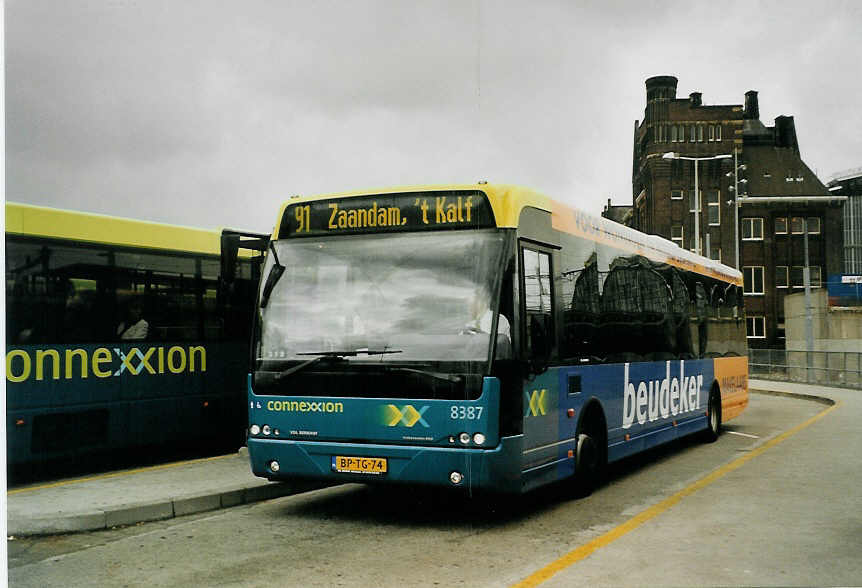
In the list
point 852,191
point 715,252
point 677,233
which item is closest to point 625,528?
point 852,191

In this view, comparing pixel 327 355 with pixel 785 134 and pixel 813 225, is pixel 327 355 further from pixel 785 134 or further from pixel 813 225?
pixel 785 134

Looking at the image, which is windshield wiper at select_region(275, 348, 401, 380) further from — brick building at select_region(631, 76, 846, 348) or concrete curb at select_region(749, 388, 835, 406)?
brick building at select_region(631, 76, 846, 348)

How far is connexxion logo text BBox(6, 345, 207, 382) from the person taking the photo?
10.8 metres

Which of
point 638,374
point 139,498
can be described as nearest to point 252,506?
point 139,498

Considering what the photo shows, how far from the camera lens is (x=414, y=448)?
8469 mm

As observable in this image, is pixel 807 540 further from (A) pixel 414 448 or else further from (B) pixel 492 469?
(A) pixel 414 448

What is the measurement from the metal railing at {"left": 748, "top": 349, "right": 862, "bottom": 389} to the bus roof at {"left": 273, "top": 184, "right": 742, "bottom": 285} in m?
22.5

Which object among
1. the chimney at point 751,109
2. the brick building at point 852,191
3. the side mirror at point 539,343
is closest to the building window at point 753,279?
the chimney at point 751,109

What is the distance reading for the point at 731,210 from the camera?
73.2m

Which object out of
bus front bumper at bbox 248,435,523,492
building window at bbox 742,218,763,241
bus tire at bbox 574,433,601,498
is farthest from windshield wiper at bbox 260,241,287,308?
building window at bbox 742,218,763,241

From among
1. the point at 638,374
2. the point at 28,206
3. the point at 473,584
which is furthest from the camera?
the point at 638,374

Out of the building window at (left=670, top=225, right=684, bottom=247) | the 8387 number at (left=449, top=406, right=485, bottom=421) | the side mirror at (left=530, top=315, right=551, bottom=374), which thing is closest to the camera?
the 8387 number at (left=449, top=406, right=485, bottom=421)

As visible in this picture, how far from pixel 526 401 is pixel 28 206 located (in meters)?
5.95

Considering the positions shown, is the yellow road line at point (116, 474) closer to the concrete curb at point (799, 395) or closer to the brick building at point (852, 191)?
the brick building at point (852, 191)
